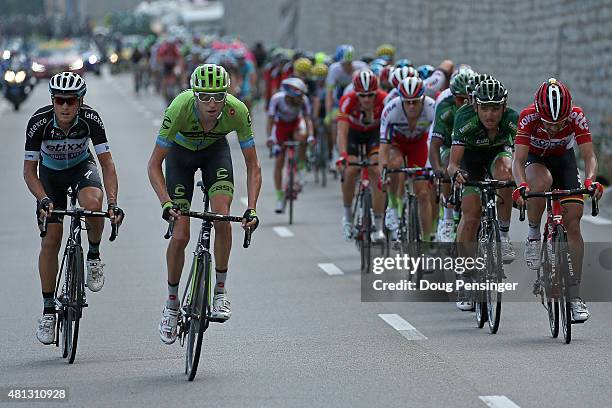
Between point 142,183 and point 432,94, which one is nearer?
point 432,94

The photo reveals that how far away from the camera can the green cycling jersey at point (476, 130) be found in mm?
11836

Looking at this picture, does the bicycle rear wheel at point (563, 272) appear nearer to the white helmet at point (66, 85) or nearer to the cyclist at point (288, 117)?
the white helmet at point (66, 85)

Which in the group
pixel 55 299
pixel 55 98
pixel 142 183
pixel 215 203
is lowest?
pixel 142 183

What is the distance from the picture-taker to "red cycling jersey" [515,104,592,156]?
35.8ft

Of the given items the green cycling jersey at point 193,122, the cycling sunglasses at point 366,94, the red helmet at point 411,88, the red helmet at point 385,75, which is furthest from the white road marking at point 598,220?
the green cycling jersey at point 193,122

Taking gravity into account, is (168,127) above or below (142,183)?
above

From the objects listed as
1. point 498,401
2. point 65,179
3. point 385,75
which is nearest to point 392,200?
point 385,75

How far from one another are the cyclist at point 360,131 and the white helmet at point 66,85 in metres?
5.12

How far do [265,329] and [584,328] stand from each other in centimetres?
229

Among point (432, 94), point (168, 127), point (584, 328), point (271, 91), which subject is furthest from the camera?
point (271, 91)

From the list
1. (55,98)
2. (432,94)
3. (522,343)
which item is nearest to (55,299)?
(55,98)

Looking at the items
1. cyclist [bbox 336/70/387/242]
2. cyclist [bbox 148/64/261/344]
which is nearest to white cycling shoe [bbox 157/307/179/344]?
cyclist [bbox 148/64/261/344]

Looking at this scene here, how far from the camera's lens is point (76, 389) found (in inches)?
367

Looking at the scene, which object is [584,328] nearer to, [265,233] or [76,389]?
[76,389]
